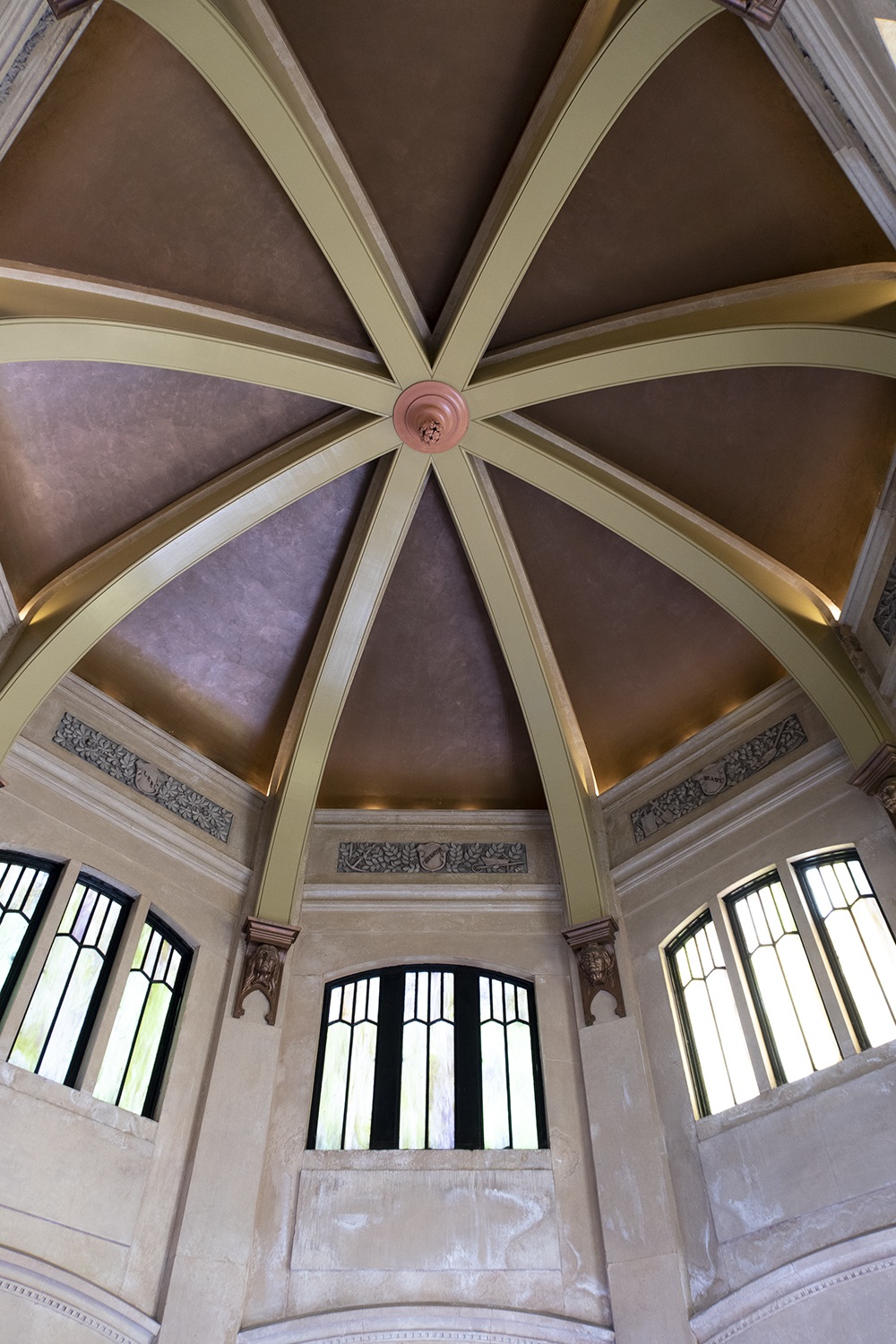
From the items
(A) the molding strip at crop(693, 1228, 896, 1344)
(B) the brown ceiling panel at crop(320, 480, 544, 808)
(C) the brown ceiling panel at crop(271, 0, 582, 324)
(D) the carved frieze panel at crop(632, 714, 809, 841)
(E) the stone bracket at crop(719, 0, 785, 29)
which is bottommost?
(A) the molding strip at crop(693, 1228, 896, 1344)

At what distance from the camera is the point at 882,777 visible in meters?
9.80

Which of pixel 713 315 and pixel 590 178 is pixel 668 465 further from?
pixel 590 178

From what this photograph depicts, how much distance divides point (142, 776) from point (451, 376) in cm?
567

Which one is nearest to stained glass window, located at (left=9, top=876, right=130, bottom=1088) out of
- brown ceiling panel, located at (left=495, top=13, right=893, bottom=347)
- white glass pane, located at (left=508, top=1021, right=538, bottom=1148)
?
white glass pane, located at (left=508, top=1021, right=538, bottom=1148)

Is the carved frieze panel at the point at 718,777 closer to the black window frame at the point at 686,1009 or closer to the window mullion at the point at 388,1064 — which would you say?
the black window frame at the point at 686,1009

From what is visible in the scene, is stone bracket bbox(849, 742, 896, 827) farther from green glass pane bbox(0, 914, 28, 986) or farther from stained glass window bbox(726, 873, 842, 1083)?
green glass pane bbox(0, 914, 28, 986)

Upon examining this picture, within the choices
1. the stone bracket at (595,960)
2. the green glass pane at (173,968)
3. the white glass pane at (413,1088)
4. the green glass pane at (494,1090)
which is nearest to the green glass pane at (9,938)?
the green glass pane at (173,968)

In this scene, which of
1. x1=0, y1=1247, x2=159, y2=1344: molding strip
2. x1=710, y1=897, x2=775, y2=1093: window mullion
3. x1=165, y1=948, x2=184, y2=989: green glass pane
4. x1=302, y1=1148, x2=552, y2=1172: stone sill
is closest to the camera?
x1=0, y1=1247, x2=159, y2=1344: molding strip

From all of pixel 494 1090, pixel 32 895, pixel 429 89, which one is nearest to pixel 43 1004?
pixel 32 895

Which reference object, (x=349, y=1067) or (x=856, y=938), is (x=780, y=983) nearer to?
(x=856, y=938)

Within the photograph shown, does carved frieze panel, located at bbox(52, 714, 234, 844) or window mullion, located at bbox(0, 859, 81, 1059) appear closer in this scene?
window mullion, located at bbox(0, 859, 81, 1059)

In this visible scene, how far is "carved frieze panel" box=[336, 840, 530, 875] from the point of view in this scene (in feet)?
41.0

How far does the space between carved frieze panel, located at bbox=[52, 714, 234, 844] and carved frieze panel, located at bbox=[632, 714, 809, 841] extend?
495cm

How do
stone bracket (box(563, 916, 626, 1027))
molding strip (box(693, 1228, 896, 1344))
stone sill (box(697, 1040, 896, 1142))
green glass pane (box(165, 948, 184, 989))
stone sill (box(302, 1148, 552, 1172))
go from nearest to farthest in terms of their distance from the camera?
molding strip (box(693, 1228, 896, 1344))
stone sill (box(697, 1040, 896, 1142))
stone sill (box(302, 1148, 552, 1172))
green glass pane (box(165, 948, 184, 989))
stone bracket (box(563, 916, 626, 1027))
